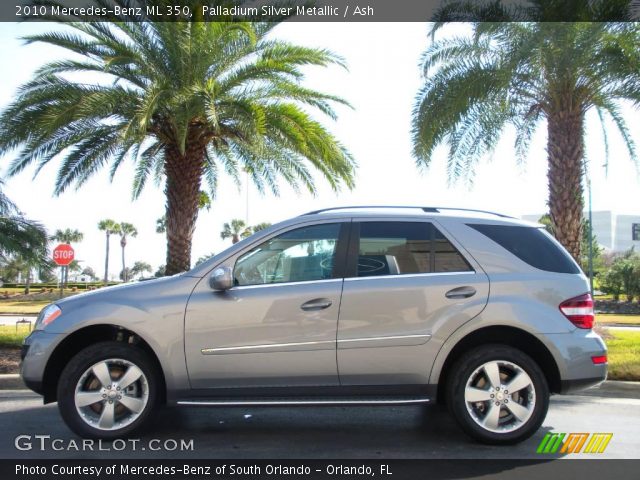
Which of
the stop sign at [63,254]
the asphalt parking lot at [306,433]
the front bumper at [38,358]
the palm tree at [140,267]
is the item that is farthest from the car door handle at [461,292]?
the palm tree at [140,267]

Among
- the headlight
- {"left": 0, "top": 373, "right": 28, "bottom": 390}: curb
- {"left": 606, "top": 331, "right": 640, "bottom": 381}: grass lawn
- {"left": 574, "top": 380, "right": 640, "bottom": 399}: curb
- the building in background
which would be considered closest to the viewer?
the headlight

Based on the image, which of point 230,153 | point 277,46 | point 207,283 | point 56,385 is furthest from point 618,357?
point 230,153

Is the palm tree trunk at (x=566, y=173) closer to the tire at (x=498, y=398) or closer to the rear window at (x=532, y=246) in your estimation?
the rear window at (x=532, y=246)

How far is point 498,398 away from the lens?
5.08 m

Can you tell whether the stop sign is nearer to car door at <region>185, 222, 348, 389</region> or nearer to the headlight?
the headlight

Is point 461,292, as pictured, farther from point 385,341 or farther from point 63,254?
point 63,254

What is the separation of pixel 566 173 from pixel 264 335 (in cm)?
959

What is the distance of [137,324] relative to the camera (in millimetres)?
5164

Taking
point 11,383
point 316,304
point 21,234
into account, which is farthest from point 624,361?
point 21,234

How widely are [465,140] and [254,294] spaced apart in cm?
957

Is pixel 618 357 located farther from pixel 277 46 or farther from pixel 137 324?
pixel 277 46

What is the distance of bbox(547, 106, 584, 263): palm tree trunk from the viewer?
1273cm

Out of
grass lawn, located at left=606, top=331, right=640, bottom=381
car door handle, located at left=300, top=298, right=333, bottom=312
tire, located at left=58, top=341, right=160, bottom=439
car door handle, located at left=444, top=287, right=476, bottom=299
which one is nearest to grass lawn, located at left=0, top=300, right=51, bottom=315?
grass lawn, located at left=606, top=331, right=640, bottom=381

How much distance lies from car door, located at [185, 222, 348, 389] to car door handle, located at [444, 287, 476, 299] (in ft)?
2.94
